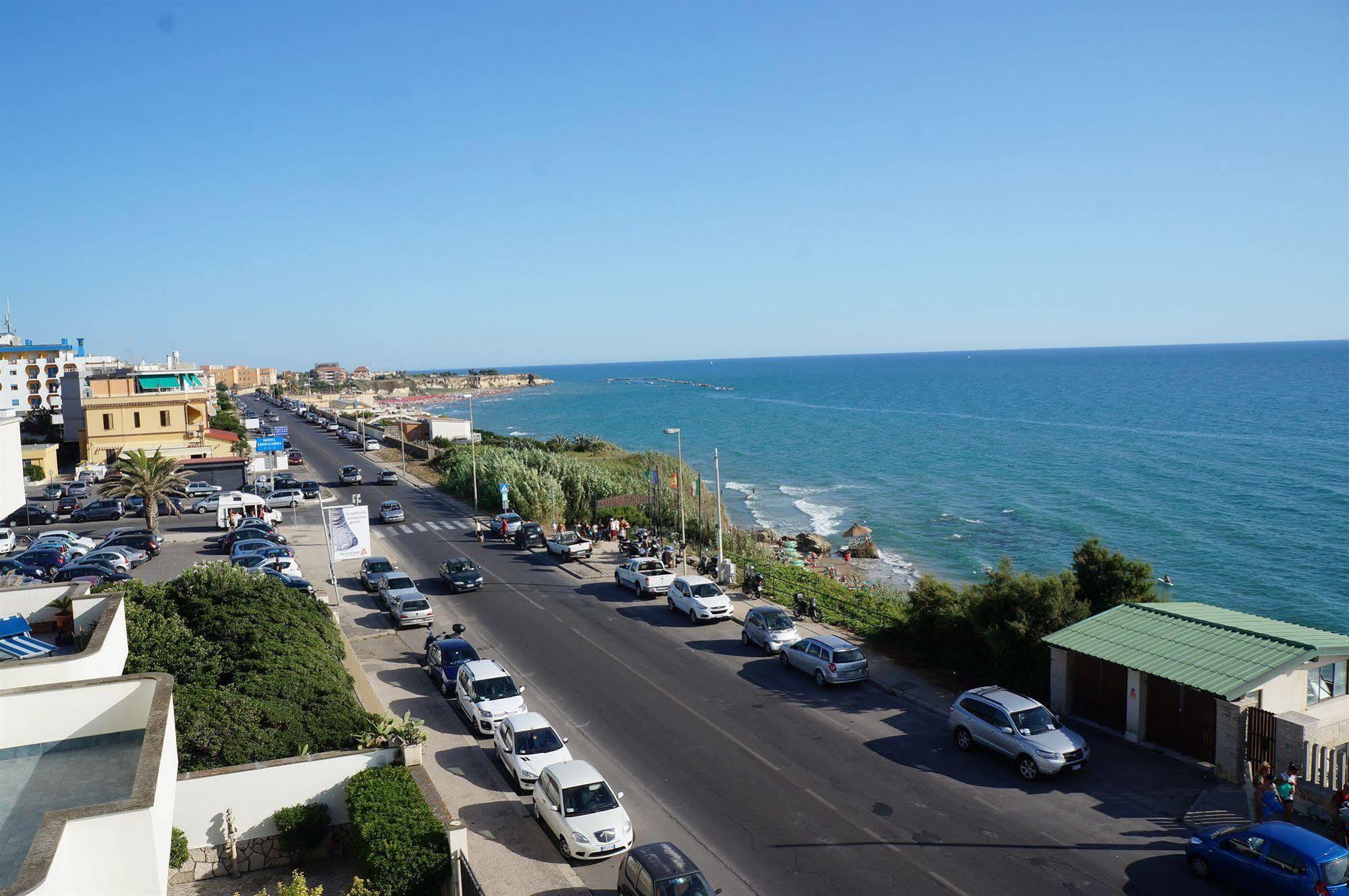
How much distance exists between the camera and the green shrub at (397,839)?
13.2 meters

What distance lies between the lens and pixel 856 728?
20438 millimetres

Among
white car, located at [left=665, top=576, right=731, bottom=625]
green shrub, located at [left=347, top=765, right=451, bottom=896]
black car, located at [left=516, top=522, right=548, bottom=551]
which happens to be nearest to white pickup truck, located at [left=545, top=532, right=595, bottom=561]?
black car, located at [left=516, top=522, right=548, bottom=551]

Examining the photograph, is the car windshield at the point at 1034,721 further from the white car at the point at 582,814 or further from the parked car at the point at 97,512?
the parked car at the point at 97,512

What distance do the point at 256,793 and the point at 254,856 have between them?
102cm

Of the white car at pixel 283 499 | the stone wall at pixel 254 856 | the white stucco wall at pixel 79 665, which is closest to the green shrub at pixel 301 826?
the stone wall at pixel 254 856

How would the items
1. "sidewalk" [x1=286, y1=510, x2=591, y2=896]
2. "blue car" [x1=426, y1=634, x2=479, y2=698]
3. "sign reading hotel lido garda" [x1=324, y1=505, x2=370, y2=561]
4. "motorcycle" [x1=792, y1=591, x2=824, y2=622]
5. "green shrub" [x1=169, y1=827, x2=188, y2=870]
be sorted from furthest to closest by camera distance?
"sign reading hotel lido garda" [x1=324, y1=505, x2=370, y2=561], "motorcycle" [x1=792, y1=591, x2=824, y2=622], "blue car" [x1=426, y1=634, x2=479, y2=698], "sidewalk" [x1=286, y1=510, x2=591, y2=896], "green shrub" [x1=169, y1=827, x2=188, y2=870]

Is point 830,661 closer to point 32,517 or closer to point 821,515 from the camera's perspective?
point 821,515

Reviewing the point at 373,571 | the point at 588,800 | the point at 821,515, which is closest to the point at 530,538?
the point at 373,571

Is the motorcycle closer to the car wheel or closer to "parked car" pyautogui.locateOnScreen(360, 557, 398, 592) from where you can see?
the car wheel

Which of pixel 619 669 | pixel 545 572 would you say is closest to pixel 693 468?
pixel 545 572

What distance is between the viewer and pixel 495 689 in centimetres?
2105

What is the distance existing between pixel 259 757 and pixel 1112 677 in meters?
17.3

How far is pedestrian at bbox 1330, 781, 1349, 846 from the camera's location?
14.2 metres

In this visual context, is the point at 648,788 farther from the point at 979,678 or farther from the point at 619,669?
the point at 979,678
